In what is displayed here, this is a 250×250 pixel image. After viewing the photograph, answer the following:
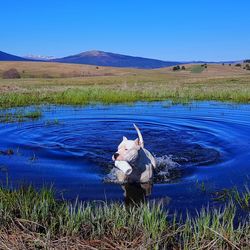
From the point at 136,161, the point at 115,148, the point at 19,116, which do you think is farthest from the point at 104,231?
the point at 19,116

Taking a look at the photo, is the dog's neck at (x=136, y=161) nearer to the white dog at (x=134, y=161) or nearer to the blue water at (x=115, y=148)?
the white dog at (x=134, y=161)

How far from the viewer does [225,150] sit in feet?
41.9

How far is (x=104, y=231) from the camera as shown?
237 inches

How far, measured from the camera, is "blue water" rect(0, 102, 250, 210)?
8812 mm

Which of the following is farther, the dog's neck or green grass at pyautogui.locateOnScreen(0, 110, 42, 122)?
green grass at pyautogui.locateOnScreen(0, 110, 42, 122)

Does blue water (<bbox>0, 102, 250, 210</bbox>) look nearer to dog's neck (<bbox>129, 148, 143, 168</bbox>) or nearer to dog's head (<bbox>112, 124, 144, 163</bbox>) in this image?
dog's neck (<bbox>129, 148, 143, 168</bbox>)

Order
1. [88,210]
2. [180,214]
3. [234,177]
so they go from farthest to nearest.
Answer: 1. [234,177]
2. [180,214]
3. [88,210]

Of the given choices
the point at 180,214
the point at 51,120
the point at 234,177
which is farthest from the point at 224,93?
the point at 180,214

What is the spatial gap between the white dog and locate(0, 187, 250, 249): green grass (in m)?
1.80

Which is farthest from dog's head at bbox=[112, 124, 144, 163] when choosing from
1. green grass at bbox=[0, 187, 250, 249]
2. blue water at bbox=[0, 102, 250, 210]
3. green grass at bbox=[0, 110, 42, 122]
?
green grass at bbox=[0, 110, 42, 122]

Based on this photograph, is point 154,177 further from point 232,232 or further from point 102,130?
point 102,130

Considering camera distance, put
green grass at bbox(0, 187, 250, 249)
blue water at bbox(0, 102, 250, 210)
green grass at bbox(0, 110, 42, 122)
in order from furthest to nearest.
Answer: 1. green grass at bbox(0, 110, 42, 122)
2. blue water at bbox(0, 102, 250, 210)
3. green grass at bbox(0, 187, 250, 249)

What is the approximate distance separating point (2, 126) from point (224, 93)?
59.2ft

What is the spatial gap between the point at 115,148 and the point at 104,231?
732 centimetres
